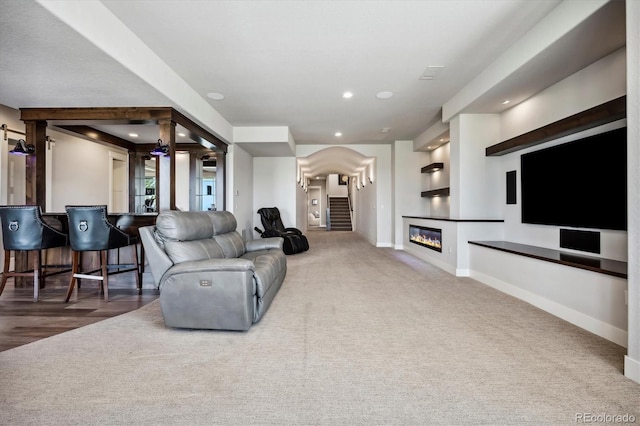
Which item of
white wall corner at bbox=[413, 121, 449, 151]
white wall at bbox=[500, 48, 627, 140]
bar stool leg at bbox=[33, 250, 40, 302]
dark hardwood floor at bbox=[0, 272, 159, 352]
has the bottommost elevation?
dark hardwood floor at bbox=[0, 272, 159, 352]

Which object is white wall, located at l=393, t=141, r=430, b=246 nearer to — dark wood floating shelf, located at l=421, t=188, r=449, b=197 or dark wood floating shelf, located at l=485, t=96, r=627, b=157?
dark wood floating shelf, located at l=421, t=188, r=449, b=197

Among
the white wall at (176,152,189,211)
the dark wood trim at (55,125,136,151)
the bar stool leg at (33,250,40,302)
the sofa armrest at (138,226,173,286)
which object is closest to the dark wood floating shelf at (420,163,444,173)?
the sofa armrest at (138,226,173,286)

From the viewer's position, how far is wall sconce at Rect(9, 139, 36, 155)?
4074 mm

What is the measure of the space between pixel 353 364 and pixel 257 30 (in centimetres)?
301

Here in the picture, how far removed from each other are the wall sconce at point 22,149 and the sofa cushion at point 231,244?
122 inches

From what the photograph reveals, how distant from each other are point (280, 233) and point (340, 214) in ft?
30.5

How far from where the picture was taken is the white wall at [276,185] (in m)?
8.20

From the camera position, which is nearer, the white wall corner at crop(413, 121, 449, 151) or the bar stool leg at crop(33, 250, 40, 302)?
the bar stool leg at crop(33, 250, 40, 302)

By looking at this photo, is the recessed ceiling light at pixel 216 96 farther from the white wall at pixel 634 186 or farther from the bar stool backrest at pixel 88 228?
the white wall at pixel 634 186

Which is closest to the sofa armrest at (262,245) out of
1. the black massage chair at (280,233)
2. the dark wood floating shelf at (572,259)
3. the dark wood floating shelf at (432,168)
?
the black massage chair at (280,233)

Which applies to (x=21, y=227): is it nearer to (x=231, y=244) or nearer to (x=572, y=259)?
(x=231, y=244)

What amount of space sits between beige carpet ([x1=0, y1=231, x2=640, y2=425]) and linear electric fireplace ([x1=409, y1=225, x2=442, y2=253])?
2.45 metres

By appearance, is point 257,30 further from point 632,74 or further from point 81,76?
point 632,74

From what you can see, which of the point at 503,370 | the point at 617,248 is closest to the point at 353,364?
the point at 503,370
